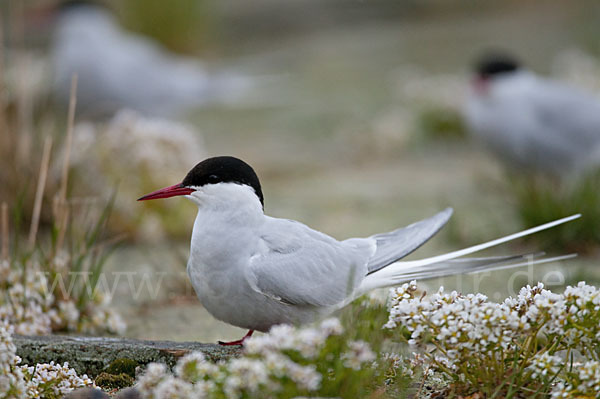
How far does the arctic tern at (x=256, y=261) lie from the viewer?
6.49ft

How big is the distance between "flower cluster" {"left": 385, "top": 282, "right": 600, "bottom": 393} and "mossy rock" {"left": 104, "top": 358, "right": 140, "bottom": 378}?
0.71m

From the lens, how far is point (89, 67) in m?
5.46

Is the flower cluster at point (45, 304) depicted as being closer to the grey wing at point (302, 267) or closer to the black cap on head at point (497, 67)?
the grey wing at point (302, 267)

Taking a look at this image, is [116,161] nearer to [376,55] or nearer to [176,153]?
[176,153]

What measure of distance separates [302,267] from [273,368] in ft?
2.06

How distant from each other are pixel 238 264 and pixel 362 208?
253 centimetres

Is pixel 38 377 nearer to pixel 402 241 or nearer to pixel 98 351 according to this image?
pixel 98 351

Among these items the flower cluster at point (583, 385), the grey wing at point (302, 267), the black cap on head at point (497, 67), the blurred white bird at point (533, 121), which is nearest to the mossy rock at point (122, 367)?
the grey wing at point (302, 267)

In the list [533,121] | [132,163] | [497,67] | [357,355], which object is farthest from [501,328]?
[497,67]

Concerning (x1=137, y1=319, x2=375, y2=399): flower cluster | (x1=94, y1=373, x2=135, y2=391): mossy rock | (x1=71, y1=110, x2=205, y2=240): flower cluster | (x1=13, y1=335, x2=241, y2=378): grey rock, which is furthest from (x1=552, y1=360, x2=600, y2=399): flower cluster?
(x1=71, y1=110, x2=205, y2=240): flower cluster

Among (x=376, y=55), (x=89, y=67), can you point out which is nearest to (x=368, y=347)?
(x=89, y=67)

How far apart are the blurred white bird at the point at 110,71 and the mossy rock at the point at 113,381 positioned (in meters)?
3.46

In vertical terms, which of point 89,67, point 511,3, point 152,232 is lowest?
point 152,232

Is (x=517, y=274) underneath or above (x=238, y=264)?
underneath
